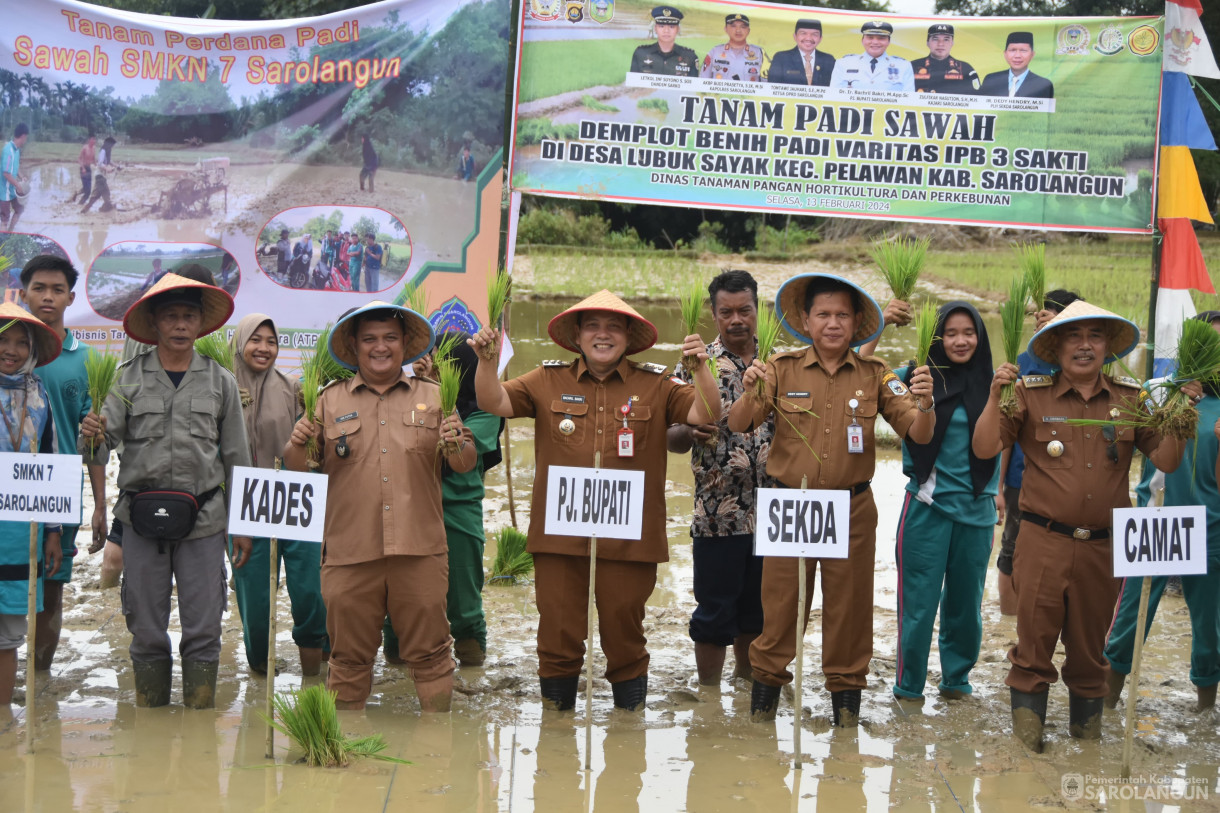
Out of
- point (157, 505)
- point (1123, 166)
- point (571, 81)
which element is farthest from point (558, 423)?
point (1123, 166)

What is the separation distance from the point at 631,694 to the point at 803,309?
203cm

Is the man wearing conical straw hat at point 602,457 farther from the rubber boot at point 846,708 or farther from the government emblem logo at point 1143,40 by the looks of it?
the government emblem logo at point 1143,40

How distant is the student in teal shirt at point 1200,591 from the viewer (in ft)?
18.5

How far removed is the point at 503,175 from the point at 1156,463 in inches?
180

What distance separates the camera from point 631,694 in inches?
218

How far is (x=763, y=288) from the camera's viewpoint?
1922 cm

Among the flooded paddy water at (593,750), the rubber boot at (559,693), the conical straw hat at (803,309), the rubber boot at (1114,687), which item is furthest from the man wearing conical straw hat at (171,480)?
the rubber boot at (1114,687)

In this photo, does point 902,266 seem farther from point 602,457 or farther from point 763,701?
point 763,701

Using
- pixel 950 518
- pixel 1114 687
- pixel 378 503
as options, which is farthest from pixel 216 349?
pixel 1114 687

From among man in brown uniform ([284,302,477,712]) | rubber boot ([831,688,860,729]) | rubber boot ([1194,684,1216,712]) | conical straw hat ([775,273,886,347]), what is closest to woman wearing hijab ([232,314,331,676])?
man in brown uniform ([284,302,477,712])

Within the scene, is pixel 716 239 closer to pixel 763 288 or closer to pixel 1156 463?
pixel 763 288

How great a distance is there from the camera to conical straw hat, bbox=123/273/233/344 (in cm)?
527

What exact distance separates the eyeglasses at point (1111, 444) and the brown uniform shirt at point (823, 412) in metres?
0.83

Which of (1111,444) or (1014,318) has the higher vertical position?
(1014,318)
